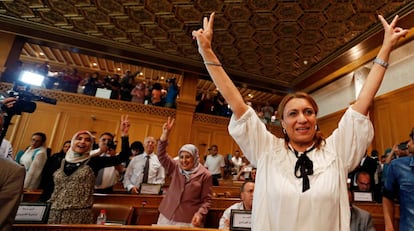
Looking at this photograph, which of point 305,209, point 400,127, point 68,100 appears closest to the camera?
point 305,209

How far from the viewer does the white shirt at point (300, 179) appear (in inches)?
27.0

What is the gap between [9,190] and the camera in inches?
44.9

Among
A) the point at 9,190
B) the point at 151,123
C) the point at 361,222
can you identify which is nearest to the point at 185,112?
the point at 151,123

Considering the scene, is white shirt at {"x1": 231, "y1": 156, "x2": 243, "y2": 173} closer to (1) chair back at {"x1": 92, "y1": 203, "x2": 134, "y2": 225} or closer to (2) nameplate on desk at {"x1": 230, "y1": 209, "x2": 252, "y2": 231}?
(1) chair back at {"x1": 92, "y1": 203, "x2": 134, "y2": 225}

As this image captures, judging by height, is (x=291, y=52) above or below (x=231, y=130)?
above

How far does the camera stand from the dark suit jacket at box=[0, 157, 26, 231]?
110 centimetres

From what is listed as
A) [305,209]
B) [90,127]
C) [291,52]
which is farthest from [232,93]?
[90,127]

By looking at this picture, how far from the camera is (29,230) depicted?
1.26m

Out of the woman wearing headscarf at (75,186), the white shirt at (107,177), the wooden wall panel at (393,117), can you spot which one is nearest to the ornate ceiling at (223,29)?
the wooden wall panel at (393,117)

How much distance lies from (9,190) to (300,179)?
1374 mm

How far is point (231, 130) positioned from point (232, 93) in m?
0.14

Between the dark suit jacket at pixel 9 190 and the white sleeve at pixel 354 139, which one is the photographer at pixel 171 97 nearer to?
the dark suit jacket at pixel 9 190

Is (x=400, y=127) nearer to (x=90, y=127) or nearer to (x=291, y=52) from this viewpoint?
(x=291, y=52)

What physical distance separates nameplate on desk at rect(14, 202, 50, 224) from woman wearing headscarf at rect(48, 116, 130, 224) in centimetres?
34
